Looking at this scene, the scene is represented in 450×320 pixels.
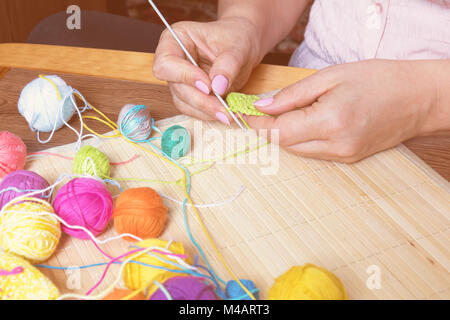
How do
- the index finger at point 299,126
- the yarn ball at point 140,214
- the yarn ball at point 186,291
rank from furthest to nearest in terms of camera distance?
the index finger at point 299,126 → the yarn ball at point 140,214 → the yarn ball at point 186,291

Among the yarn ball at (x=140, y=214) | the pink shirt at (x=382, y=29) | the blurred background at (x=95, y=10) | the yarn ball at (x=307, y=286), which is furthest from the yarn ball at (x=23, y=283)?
the blurred background at (x=95, y=10)

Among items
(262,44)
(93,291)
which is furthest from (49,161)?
(262,44)

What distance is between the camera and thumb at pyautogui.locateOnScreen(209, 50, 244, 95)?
82 cm

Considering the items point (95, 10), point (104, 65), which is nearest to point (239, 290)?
point (104, 65)

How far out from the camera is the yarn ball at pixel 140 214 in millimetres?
624

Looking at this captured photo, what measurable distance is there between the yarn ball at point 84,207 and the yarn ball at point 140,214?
0.02 meters

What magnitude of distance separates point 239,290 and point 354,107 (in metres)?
0.37

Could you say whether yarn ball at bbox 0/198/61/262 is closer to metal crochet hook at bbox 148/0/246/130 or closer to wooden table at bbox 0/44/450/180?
wooden table at bbox 0/44/450/180

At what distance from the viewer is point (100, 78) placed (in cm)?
96

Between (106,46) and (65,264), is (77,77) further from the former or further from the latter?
(65,264)

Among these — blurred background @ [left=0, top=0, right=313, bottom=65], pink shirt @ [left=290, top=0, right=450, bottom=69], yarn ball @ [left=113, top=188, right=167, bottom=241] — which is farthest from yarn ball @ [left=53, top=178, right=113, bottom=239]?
blurred background @ [left=0, top=0, right=313, bottom=65]

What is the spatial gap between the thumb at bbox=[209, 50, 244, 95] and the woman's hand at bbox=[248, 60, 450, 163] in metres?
0.08

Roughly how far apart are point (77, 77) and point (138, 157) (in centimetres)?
29

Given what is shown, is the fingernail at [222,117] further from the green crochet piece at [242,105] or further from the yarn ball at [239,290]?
the yarn ball at [239,290]
